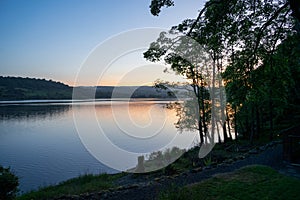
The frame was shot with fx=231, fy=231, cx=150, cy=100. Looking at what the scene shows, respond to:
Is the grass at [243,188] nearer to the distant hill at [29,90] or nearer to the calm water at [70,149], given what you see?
the calm water at [70,149]

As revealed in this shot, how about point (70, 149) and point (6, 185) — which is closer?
point (6, 185)

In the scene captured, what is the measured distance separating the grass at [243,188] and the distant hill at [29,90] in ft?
386

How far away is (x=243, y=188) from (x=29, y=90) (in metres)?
127

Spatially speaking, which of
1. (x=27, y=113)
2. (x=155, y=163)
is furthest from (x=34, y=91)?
(x=155, y=163)

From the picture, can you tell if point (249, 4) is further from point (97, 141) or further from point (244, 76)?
point (97, 141)

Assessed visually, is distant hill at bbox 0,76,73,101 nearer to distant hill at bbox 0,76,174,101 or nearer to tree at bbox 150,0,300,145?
distant hill at bbox 0,76,174,101

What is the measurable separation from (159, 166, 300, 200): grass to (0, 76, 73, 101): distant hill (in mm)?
117600

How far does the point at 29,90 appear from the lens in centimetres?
11638

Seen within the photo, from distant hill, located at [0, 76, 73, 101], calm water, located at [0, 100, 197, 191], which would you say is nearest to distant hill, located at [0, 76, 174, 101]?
distant hill, located at [0, 76, 73, 101]

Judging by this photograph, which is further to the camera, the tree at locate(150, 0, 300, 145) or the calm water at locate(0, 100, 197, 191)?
the calm water at locate(0, 100, 197, 191)

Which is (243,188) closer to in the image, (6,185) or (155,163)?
(6,185)

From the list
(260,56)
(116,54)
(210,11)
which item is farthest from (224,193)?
(116,54)

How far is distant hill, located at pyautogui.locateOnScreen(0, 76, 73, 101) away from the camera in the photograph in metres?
109

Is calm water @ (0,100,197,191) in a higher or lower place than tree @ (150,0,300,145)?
lower
